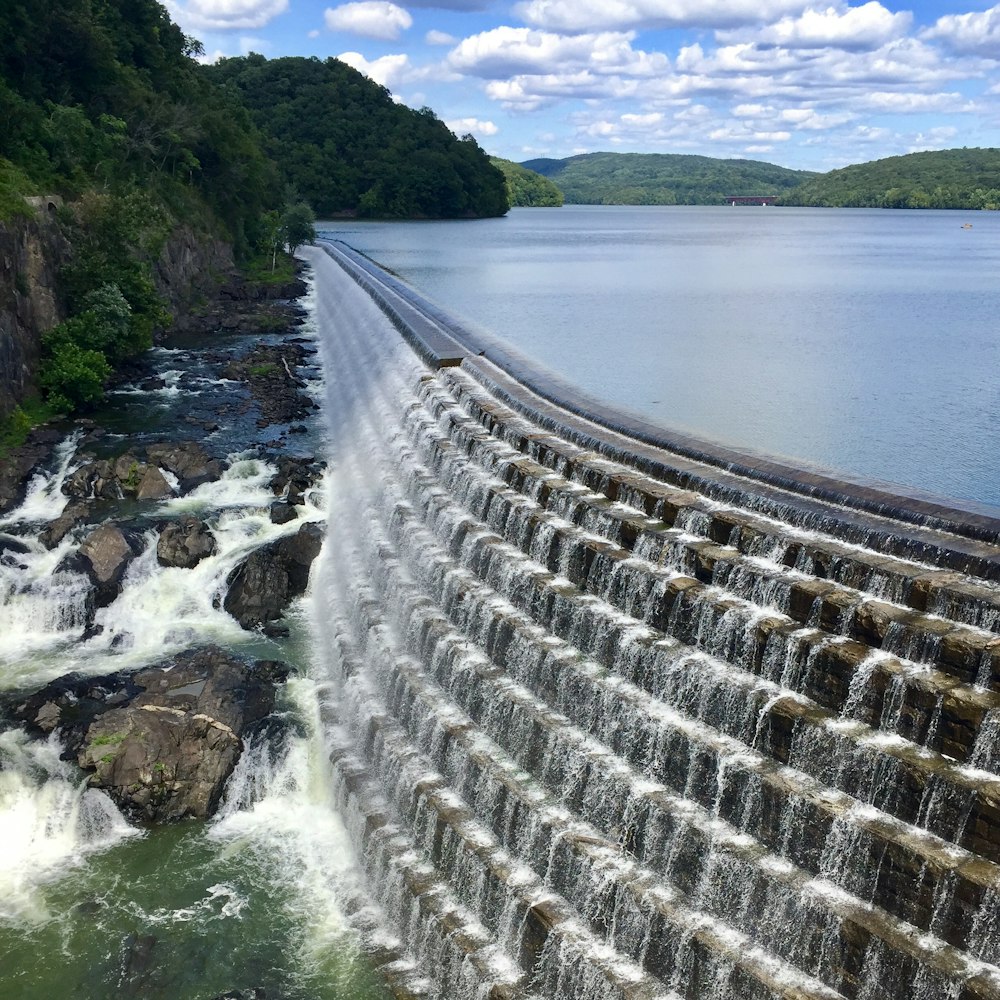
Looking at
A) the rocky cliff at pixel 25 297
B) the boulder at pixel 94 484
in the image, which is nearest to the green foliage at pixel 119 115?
the rocky cliff at pixel 25 297

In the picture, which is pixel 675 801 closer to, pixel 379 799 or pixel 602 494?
pixel 379 799

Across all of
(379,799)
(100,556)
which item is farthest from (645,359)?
(379,799)

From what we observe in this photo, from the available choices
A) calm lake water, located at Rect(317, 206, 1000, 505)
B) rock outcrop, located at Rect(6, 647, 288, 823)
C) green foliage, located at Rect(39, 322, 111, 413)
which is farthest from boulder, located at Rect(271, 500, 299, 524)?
green foliage, located at Rect(39, 322, 111, 413)

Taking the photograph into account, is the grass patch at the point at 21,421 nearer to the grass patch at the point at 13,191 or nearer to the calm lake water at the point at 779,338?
the grass patch at the point at 13,191

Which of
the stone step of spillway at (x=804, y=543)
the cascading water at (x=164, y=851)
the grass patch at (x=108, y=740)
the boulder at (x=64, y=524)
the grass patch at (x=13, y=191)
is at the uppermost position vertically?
the grass patch at (x=13, y=191)

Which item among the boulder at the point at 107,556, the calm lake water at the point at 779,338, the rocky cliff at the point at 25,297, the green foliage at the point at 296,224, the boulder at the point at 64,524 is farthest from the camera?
the green foliage at the point at 296,224

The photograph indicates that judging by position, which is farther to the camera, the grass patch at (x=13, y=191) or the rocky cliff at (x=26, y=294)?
the grass patch at (x=13, y=191)
